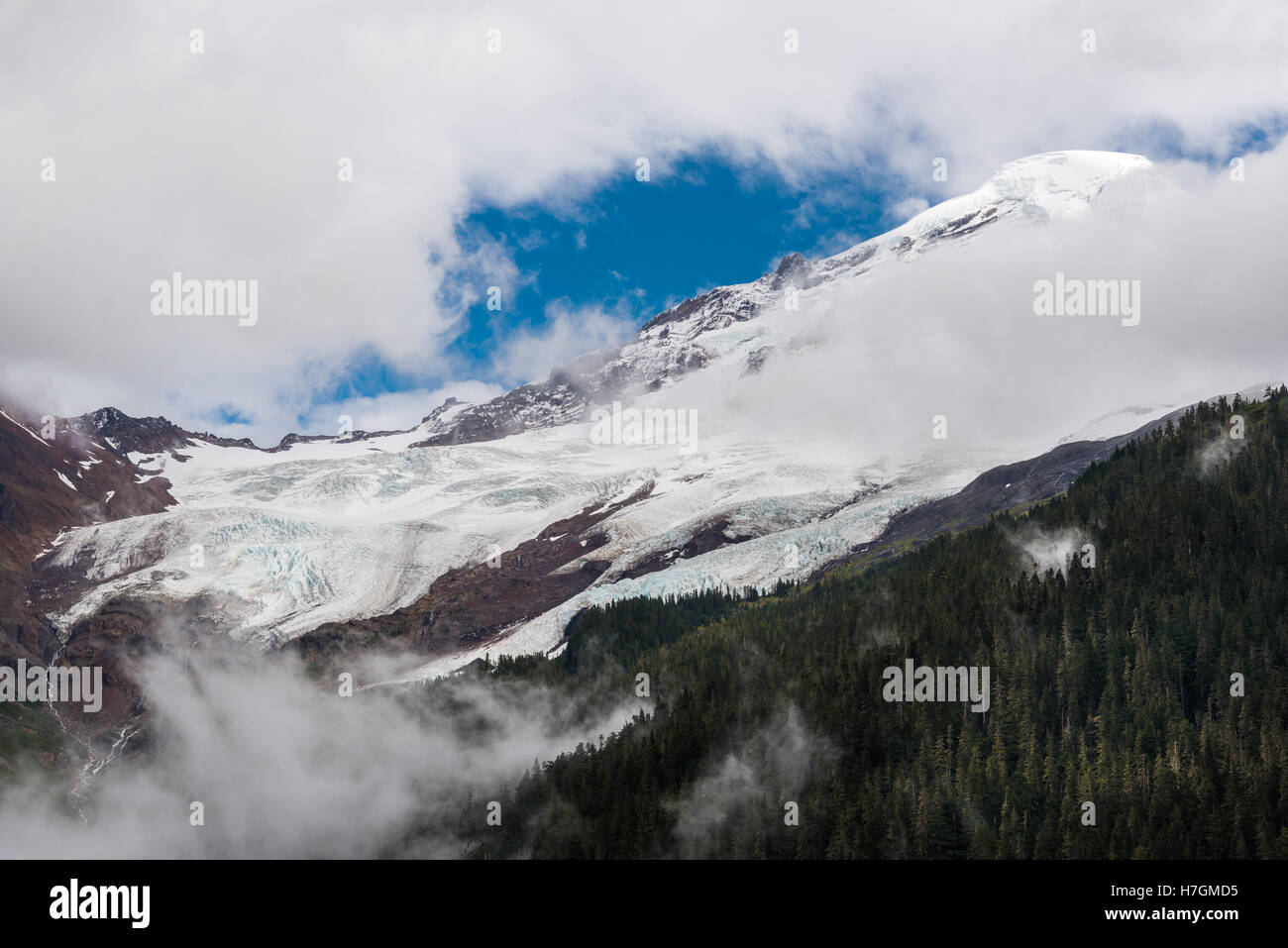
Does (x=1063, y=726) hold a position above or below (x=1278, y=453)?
A: below

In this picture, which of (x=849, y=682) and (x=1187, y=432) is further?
(x=1187, y=432)
